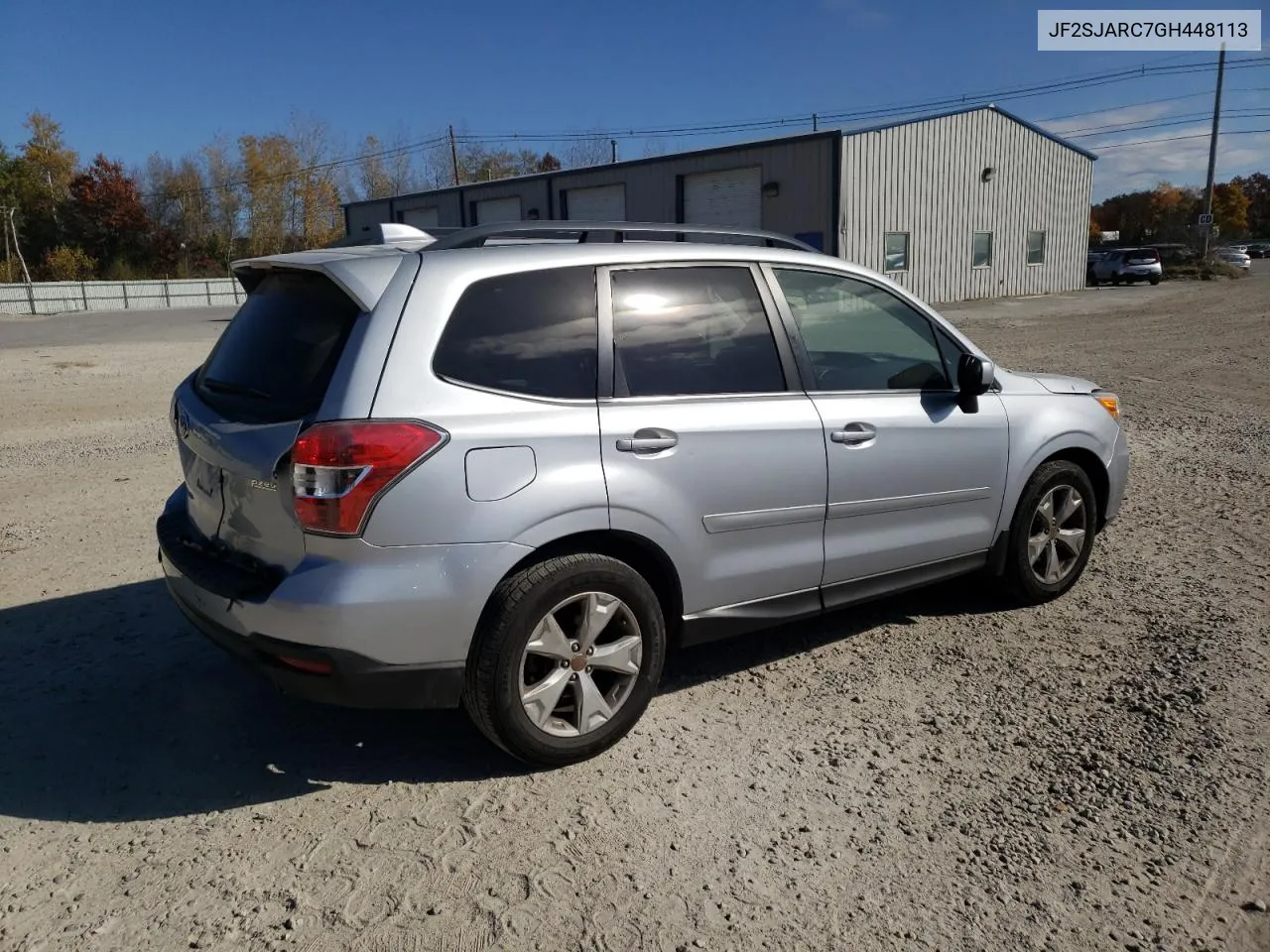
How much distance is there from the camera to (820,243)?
28.3 m

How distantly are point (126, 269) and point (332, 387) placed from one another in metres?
61.7

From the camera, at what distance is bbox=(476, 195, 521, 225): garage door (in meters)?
37.3

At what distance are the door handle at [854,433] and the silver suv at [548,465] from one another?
0.02 m

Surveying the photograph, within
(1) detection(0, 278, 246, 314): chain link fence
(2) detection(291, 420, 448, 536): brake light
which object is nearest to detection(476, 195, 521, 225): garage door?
(1) detection(0, 278, 246, 314): chain link fence

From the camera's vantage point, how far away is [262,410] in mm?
3373

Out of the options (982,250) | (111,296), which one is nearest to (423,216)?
(111,296)

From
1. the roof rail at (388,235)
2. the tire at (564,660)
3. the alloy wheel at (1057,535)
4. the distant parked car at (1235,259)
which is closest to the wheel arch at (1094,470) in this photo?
the alloy wheel at (1057,535)

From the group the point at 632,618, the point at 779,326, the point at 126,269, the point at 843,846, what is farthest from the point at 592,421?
the point at 126,269

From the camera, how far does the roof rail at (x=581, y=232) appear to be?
3574mm

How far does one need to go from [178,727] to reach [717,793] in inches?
82.2

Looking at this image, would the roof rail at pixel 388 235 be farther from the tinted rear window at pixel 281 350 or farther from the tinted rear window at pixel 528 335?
the tinted rear window at pixel 528 335

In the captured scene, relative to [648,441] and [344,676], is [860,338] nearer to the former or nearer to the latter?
[648,441]

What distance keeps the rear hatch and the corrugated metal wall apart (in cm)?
2612

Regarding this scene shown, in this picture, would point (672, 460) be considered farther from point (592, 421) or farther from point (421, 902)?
point (421, 902)
